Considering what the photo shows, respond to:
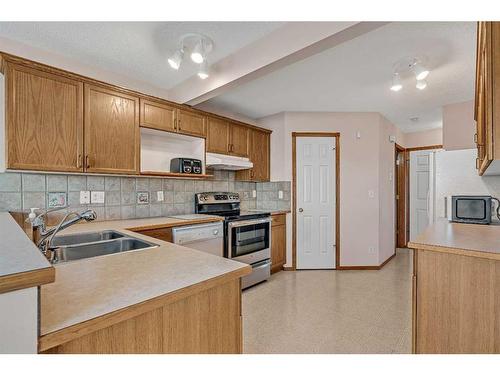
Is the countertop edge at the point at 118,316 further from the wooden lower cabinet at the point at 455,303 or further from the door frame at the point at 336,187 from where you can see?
the door frame at the point at 336,187

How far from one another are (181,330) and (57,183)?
6.88 feet

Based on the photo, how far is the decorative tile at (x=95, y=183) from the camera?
242 cm

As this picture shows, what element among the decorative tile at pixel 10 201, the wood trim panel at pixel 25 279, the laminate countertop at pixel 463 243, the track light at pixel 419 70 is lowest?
the laminate countertop at pixel 463 243

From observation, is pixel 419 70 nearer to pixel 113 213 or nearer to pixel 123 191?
pixel 123 191

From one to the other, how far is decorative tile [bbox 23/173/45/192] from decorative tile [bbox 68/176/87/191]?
0.19m

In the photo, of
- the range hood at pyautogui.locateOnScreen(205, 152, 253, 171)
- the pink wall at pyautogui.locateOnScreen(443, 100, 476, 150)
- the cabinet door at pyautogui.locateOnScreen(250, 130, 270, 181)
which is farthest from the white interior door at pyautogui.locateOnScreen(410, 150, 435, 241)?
the range hood at pyautogui.locateOnScreen(205, 152, 253, 171)

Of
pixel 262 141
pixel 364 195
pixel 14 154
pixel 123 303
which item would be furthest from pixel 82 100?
pixel 364 195

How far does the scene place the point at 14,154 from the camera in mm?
1811

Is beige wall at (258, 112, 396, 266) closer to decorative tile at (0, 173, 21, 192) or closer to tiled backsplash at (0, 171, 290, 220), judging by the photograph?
tiled backsplash at (0, 171, 290, 220)

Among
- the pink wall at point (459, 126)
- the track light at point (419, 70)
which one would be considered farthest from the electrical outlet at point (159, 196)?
the pink wall at point (459, 126)

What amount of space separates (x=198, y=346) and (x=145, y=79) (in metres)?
2.60

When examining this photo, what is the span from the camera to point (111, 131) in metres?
2.30

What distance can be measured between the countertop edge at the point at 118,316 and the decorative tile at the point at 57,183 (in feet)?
6.79

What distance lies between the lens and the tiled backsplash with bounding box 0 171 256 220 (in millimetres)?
2055
